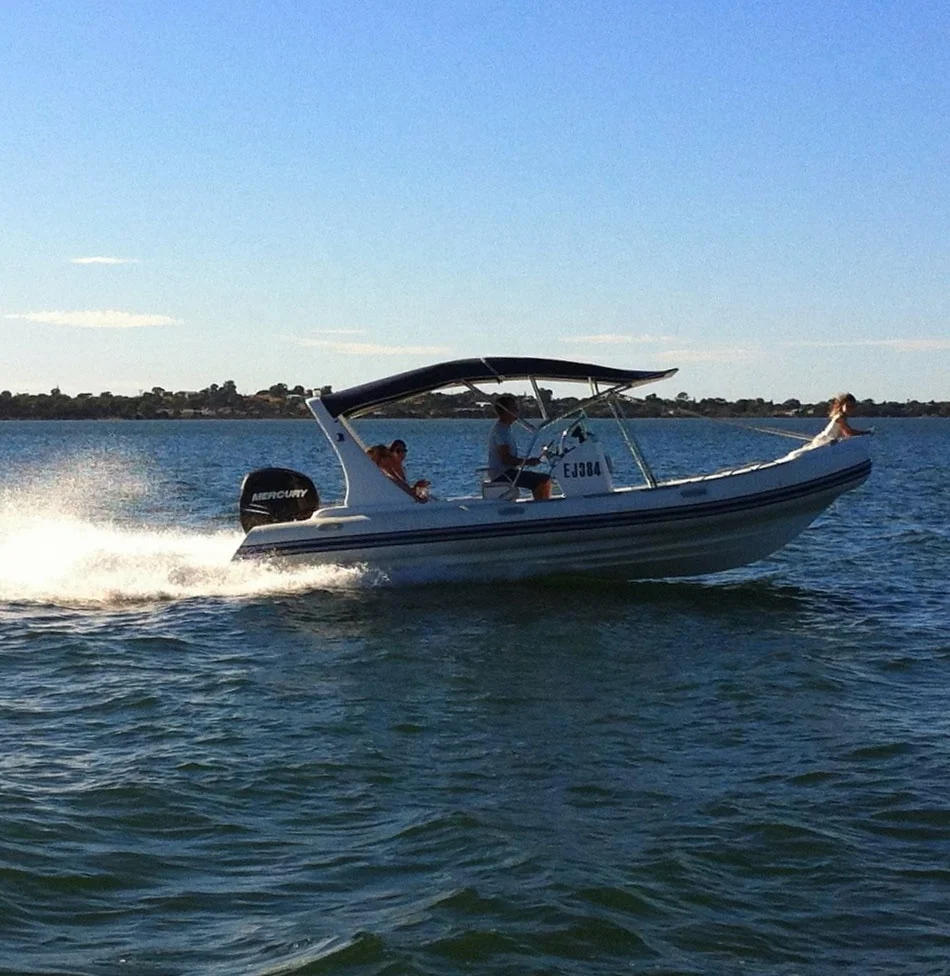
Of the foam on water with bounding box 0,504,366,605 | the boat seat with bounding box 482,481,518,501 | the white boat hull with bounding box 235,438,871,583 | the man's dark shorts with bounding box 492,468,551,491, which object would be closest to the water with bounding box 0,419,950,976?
the foam on water with bounding box 0,504,366,605

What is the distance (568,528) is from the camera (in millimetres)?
15125

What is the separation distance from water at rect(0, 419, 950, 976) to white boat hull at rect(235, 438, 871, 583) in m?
0.36

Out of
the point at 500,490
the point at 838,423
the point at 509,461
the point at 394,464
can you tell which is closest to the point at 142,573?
the point at 394,464

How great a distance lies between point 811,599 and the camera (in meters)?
15.8

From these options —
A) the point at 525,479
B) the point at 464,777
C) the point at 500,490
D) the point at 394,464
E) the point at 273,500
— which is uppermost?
the point at 394,464

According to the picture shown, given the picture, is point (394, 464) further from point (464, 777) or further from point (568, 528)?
point (464, 777)

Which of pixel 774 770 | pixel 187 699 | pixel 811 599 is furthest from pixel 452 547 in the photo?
pixel 774 770

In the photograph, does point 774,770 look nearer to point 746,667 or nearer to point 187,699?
point 746,667

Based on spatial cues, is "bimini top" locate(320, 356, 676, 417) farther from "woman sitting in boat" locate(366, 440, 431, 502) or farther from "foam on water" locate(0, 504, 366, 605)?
"foam on water" locate(0, 504, 366, 605)

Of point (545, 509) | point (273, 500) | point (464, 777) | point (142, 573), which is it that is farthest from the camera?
point (142, 573)

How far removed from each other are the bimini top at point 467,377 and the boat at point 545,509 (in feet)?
0.04

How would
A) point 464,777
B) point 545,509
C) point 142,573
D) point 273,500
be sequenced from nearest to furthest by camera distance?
point 464,777
point 545,509
point 273,500
point 142,573

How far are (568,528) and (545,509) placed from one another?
1.07 ft

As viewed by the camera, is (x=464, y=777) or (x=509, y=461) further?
(x=509, y=461)
